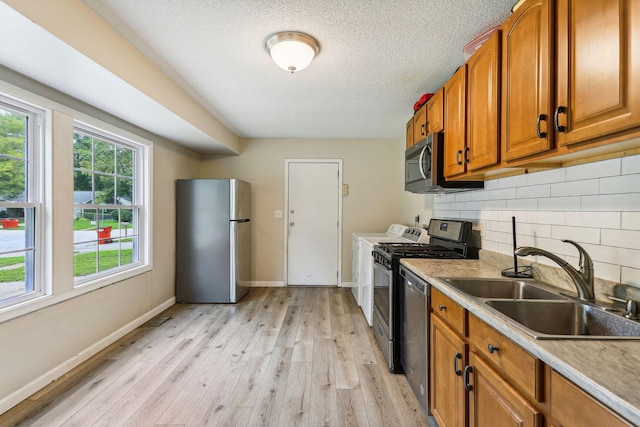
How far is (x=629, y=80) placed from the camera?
2.83ft

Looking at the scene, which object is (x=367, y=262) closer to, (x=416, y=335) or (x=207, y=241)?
(x=416, y=335)

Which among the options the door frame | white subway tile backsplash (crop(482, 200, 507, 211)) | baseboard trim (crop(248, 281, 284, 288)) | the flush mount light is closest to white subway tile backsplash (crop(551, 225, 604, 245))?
white subway tile backsplash (crop(482, 200, 507, 211))

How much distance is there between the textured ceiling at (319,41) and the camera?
1.59 meters

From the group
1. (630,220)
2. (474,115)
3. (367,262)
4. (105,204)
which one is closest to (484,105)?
(474,115)

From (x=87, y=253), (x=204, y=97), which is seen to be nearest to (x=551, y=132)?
(x=204, y=97)

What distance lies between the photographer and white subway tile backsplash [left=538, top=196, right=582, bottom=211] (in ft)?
4.69

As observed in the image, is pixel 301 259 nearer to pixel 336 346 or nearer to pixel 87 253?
pixel 336 346

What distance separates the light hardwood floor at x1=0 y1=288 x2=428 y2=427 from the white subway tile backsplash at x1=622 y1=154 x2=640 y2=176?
5.26 feet

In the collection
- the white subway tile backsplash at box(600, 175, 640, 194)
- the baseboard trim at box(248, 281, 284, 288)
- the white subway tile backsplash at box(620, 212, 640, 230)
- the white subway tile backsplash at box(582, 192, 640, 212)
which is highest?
the white subway tile backsplash at box(600, 175, 640, 194)

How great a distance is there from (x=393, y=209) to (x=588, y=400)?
3.95 metres

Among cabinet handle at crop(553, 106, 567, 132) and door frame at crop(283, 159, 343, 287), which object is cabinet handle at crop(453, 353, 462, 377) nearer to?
cabinet handle at crop(553, 106, 567, 132)

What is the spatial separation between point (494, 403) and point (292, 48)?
2.05m

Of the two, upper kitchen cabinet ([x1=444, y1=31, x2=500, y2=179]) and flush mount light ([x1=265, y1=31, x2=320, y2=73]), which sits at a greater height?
flush mount light ([x1=265, y1=31, x2=320, y2=73])

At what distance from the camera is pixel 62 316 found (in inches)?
85.3
